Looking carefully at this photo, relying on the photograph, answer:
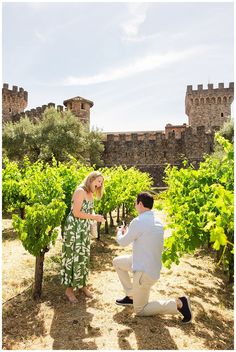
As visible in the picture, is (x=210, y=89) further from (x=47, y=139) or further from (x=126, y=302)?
(x=126, y=302)

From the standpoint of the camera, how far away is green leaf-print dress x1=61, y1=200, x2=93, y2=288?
5.13 metres

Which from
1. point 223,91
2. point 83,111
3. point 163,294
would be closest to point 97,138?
point 83,111

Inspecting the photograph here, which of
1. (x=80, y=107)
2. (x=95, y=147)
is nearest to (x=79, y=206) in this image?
(x=95, y=147)

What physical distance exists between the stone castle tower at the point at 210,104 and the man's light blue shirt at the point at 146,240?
1699 inches

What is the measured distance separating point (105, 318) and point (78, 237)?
1.20m

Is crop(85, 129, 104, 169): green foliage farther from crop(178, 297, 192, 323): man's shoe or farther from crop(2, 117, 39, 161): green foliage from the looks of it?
crop(178, 297, 192, 323): man's shoe

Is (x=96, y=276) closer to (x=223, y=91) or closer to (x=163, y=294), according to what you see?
(x=163, y=294)

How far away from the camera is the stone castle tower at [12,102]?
4609 centimetres

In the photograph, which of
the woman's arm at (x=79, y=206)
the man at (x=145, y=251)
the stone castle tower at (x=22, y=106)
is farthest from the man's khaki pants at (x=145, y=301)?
the stone castle tower at (x=22, y=106)

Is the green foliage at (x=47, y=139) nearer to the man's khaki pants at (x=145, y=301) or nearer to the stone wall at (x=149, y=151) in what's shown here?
the stone wall at (x=149, y=151)

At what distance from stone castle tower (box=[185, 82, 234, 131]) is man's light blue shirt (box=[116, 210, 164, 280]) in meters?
43.2

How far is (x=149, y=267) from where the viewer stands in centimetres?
426

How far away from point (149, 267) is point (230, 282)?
3.74 metres

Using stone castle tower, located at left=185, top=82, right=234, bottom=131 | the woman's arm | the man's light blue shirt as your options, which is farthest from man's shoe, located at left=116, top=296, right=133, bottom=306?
stone castle tower, located at left=185, top=82, right=234, bottom=131
